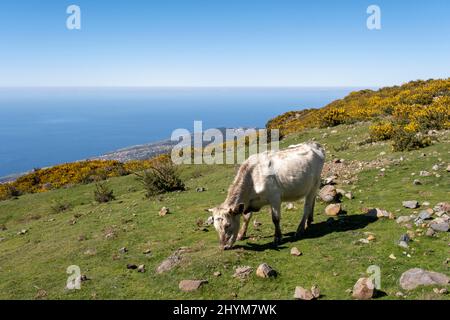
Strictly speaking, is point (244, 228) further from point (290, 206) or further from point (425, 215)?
point (425, 215)

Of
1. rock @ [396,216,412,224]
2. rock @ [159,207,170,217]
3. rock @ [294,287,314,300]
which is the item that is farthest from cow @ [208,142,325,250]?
Result: rock @ [159,207,170,217]

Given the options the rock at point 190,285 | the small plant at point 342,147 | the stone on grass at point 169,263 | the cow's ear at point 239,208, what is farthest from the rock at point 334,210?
the small plant at point 342,147

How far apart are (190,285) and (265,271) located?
1.90 meters

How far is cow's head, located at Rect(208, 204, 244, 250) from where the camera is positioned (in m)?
11.3

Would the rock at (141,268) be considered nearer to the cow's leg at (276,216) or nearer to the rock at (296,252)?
the cow's leg at (276,216)

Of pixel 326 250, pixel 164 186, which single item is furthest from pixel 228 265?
pixel 164 186

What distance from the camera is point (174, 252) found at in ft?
39.1

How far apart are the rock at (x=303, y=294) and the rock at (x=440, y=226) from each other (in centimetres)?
500

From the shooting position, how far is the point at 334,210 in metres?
14.0

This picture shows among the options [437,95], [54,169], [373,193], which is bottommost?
[54,169]

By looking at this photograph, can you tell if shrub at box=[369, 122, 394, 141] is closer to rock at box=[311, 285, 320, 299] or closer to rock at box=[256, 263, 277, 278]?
rock at box=[256, 263, 277, 278]

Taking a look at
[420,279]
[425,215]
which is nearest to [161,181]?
[425,215]
